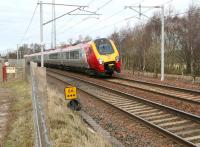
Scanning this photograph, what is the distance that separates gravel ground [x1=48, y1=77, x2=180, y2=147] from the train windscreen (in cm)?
1231

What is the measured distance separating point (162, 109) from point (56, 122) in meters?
4.16

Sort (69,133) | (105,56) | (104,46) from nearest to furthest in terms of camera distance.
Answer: (69,133) < (105,56) < (104,46)

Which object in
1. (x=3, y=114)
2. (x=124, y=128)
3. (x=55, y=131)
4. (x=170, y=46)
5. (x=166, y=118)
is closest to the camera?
(x=55, y=131)

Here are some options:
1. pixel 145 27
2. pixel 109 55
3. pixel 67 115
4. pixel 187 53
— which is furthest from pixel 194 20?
pixel 67 115

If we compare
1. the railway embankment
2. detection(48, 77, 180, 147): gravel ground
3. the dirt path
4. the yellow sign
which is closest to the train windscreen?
the dirt path

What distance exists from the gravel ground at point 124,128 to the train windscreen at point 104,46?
12314 millimetres

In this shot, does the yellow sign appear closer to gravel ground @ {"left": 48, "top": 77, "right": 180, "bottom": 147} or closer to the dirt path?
gravel ground @ {"left": 48, "top": 77, "right": 180, "bottom": 147}

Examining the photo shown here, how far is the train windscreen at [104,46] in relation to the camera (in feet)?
90.7

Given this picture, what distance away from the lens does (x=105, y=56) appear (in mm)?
27469

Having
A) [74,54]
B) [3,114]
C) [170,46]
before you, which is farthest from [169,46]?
[3,114]

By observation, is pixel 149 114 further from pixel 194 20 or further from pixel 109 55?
pixel 194 20

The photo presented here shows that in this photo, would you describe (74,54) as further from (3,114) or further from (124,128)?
(124,128)

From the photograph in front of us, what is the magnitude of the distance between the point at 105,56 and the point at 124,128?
16.7 metres

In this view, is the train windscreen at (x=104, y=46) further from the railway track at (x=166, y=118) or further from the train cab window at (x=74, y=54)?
the railway track at (x=166, y=118)
